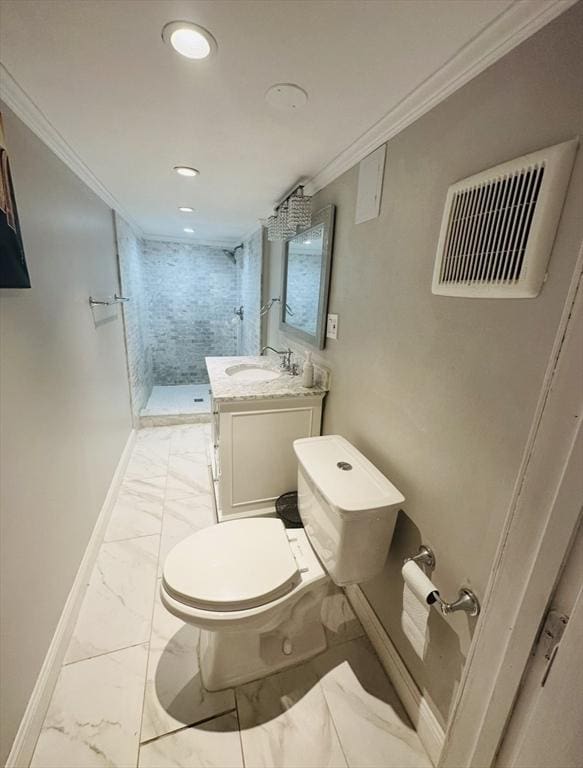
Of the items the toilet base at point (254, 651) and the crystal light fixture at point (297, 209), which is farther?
the crystal light fixture at point (297, 209)

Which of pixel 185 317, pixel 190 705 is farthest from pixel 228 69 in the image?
pixel 185 317

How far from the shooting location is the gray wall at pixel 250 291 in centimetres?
319

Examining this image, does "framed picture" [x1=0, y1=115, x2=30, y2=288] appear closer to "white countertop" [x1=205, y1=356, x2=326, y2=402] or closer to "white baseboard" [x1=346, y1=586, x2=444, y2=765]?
"white countertop" [x1=205, y1=356, x2=326, y2=402]

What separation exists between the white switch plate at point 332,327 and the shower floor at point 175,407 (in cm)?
207

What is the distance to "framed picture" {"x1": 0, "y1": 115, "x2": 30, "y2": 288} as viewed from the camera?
89 cm

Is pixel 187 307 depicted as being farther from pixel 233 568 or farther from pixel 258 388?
pixel 233 568

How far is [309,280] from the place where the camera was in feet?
6.35

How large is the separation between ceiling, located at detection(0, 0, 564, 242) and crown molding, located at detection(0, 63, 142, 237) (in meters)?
0.03

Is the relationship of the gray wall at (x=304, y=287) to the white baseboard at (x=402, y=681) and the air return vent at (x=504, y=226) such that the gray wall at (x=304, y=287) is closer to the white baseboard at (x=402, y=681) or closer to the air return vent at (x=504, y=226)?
the air return vent at (x=504, y=226)

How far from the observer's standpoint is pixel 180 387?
4383 millimetres

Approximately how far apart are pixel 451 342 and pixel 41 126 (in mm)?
1779

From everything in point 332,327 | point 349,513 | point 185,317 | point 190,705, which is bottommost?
point 190,705

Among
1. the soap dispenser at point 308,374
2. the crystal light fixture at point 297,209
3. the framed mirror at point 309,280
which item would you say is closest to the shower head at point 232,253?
the framed mirror at point 309,280

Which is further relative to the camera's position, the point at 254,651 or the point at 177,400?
the point at 177,400
